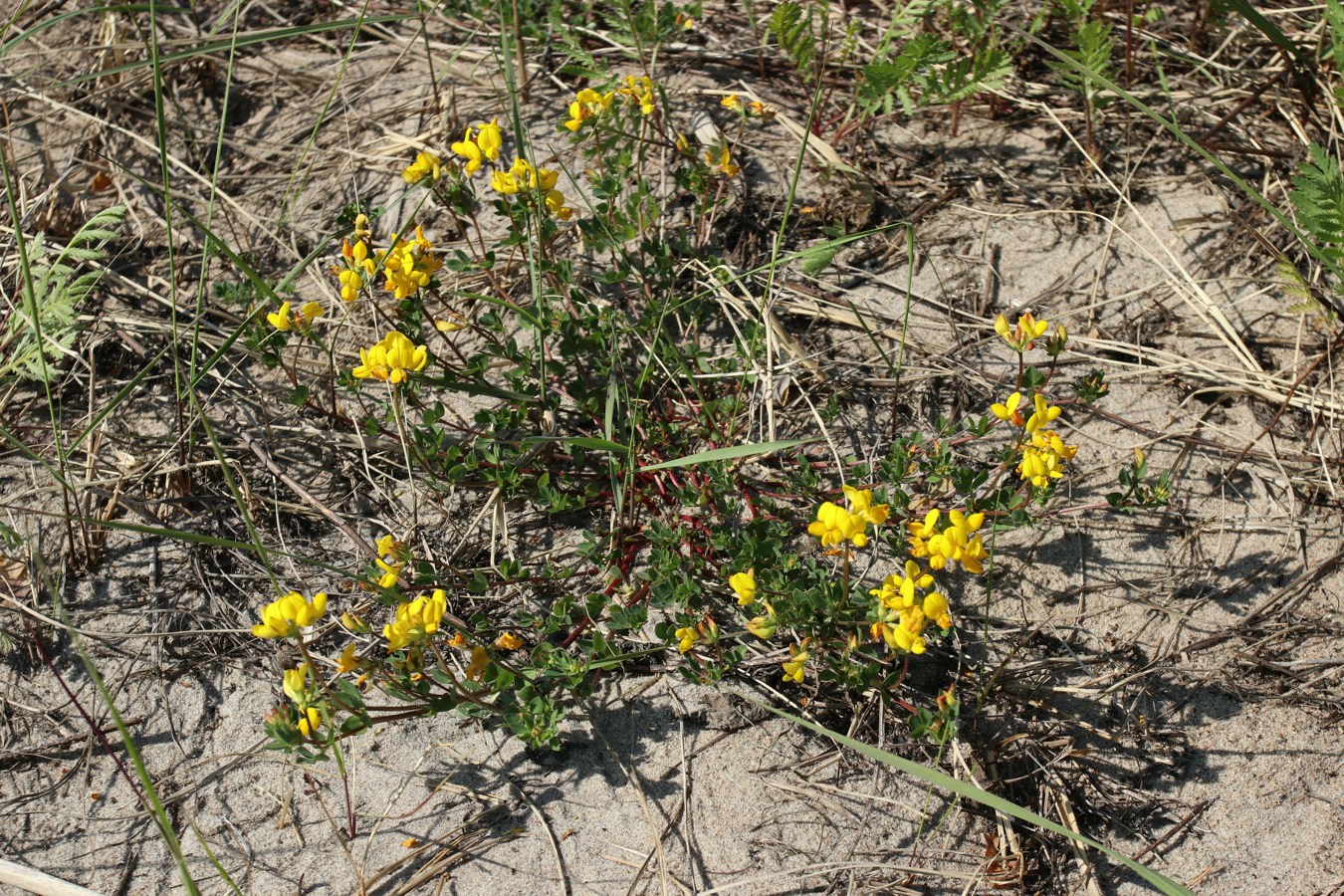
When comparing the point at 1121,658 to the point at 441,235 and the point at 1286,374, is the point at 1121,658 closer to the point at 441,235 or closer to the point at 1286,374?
the point at 1286,374

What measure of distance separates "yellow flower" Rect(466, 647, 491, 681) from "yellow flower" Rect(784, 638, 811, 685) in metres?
0.71

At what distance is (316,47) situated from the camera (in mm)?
4207

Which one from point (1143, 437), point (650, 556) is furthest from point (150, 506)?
point (1143, 437)

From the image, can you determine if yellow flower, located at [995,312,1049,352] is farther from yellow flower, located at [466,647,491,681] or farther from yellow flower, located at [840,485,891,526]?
yellow flower, located at [466,647,491,681]

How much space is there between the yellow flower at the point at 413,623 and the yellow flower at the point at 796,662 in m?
0.82

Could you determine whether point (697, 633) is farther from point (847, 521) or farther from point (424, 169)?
point (424, 169)

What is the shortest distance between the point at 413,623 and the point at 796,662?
881 mm

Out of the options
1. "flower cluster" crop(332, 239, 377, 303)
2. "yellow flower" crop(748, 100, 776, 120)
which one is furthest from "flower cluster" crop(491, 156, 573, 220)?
"yellow flower" crop(748, 100, 776, 120)

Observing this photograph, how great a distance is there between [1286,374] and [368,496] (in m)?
2.79

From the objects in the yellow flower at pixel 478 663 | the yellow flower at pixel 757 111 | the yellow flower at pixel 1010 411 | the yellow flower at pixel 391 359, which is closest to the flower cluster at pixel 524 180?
the yellow flower at pixel 391 359

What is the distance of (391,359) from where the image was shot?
8.41 ft

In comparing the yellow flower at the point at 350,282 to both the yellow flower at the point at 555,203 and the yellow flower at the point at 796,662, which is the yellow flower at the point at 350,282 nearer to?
the yellow flower at the point at 555,203

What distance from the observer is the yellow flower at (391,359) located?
8.38 feet

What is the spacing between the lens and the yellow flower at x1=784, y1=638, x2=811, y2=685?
241 cm
